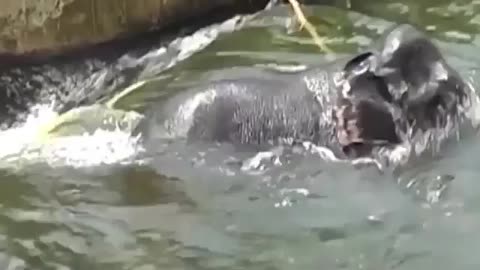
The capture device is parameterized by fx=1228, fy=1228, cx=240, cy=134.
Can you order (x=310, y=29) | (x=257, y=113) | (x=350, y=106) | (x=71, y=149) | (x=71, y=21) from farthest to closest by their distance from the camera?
(x=310, y=29) → (x=71, y=21) → (x=71, y=149) → (x=257, y=113) → (x=350, y=106)

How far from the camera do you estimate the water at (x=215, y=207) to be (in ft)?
15.1

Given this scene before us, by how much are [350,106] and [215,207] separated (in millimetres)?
753

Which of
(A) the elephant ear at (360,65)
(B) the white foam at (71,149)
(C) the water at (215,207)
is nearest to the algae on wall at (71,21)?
(C) the water at (215,207)

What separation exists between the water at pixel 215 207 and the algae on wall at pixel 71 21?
498 mm

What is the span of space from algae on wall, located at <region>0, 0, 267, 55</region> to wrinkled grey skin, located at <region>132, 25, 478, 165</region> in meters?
1.17

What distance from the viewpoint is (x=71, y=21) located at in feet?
21.9

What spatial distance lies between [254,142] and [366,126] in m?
0.55

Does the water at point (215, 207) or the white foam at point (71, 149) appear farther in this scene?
the white foam at point (71, 149)

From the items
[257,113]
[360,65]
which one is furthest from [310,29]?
[360,65]

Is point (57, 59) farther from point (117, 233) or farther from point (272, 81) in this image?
point (117, 233)

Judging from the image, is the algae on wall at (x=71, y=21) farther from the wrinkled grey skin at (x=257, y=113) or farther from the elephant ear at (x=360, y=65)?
the elephant ear at (x=360, y=65)

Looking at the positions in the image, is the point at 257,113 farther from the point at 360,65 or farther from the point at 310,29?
the point at 310,29

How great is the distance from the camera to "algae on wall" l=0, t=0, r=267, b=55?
6457 mm

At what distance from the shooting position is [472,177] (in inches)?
202
